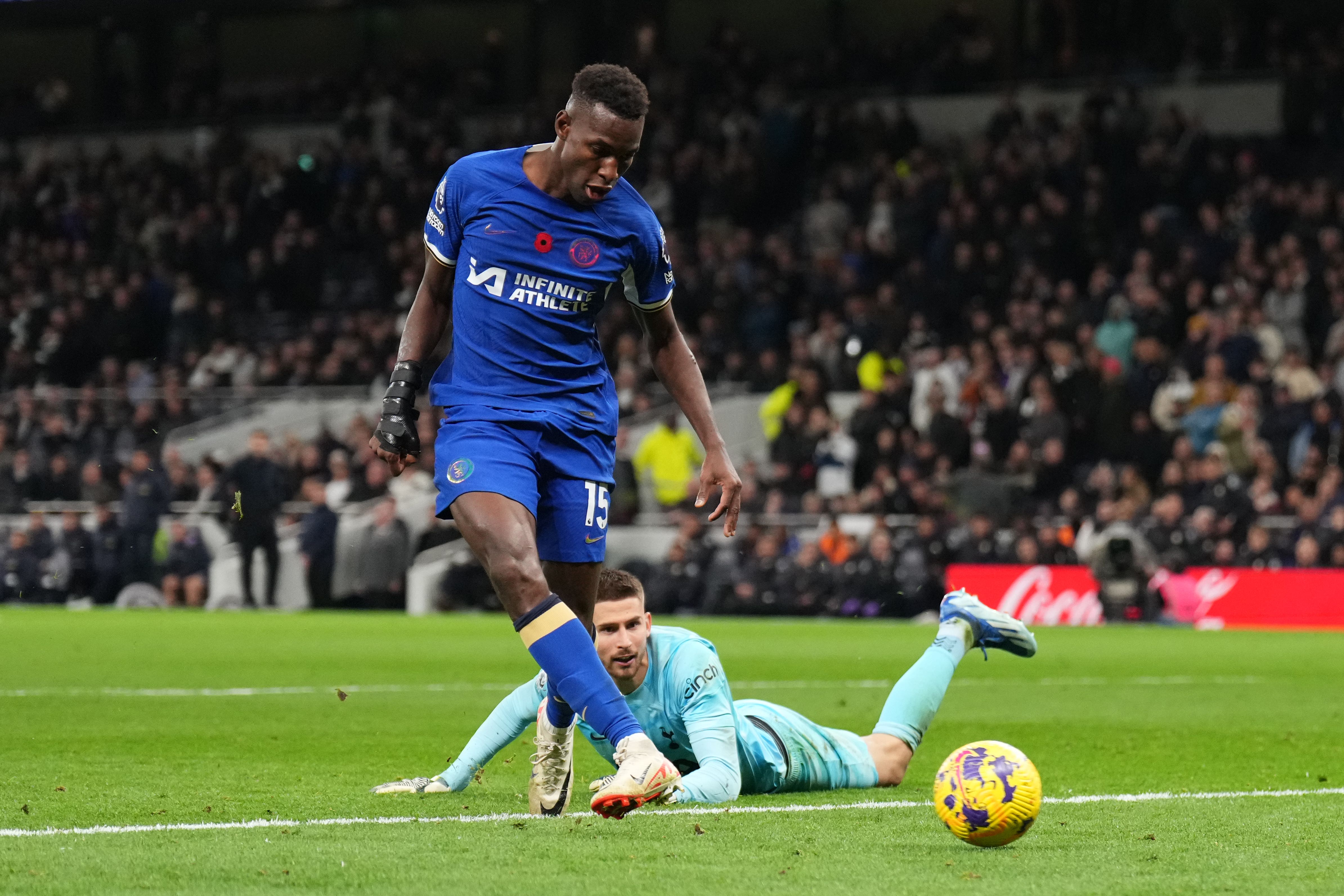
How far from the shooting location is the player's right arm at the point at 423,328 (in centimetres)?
607

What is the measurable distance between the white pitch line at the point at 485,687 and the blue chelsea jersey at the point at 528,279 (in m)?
6.09

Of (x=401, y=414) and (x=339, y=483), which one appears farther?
(x=339, y=483)

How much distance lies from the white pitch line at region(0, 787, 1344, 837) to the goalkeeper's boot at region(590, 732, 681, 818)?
0.80m

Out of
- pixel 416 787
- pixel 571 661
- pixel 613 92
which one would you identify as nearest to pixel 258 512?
pixel 416 787

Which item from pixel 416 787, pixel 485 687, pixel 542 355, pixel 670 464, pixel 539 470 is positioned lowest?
pixel 670 464

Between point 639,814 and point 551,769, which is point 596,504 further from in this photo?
point 639,814

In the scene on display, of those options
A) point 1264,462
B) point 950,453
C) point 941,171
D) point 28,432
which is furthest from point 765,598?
point 28,432

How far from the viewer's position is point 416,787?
686 centimetres

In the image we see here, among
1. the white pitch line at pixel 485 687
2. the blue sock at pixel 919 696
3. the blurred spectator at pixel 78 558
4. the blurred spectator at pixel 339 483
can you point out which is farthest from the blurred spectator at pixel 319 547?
the blue sock at pixel 919 696

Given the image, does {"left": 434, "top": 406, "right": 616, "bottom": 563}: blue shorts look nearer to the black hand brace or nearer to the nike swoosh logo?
the black hand brace

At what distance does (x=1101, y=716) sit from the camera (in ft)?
34.9

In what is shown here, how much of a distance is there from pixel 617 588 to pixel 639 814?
2.45 ft

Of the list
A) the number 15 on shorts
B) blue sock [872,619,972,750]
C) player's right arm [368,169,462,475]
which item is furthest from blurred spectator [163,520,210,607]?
the number 15 on shorts

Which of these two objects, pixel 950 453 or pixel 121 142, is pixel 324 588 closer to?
pixel 950 453
